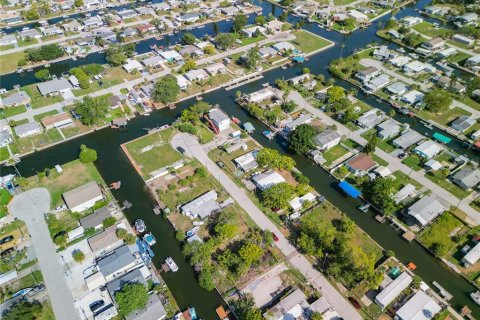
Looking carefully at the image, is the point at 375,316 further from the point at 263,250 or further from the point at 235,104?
the point at 235,104

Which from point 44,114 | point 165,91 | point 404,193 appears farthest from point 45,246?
point 404,193

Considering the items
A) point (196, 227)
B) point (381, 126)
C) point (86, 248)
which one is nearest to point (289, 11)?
point (381, 126)

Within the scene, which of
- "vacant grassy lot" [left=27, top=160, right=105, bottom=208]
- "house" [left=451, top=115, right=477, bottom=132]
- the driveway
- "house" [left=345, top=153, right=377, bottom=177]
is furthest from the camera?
"house" [left=451, top=115, right=477, bottom=132]

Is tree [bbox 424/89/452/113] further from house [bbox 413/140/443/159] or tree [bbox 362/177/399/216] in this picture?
tree [bbox 362/177/399/216]

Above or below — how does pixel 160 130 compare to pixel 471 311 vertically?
above

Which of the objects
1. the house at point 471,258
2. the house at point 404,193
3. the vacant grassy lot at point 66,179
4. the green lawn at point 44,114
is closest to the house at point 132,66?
the green lawn at point 44,114

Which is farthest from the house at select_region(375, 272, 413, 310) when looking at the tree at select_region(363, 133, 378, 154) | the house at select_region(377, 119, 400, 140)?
the house at select_region(377, 119, 400, 140)

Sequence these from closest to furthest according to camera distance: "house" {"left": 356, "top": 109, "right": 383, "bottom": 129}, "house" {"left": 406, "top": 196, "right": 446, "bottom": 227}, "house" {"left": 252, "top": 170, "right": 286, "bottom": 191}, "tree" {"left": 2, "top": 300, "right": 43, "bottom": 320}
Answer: "tree" {"left": 2, "top": 300, "right": 43, "bottom": 320} → "house" {"left": 406, "top": 196, "right": 446, "bottom": 227} → "house" {"left": 252, "top": 170, "right": 286, "bottom": 191} → "house" {"left": 356, "top": 109, "right": 383, "bottom": 129}
